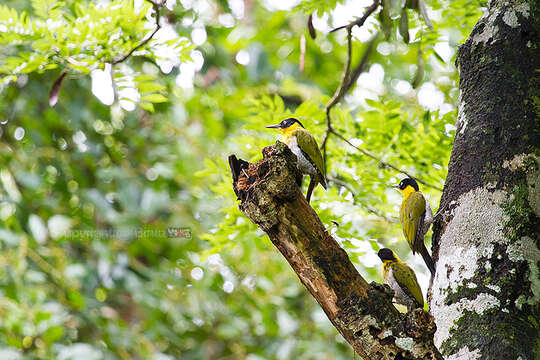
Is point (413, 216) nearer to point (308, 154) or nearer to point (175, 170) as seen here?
point (308, 154)

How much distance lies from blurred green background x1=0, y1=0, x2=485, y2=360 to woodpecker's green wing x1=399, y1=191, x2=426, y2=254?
161 millimetres

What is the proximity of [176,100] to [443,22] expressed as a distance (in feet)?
11.9

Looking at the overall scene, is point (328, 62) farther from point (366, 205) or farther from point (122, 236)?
point (366, 205)

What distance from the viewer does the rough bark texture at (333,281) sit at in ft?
5.27

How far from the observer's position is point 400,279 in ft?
10.7

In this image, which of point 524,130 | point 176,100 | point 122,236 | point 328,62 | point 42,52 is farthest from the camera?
point 328,62

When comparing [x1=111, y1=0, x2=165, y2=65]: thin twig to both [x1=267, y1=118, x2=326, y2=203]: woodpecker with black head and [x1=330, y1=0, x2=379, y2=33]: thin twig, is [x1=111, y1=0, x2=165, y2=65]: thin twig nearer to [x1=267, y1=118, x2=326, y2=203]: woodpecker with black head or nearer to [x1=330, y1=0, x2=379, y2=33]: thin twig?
[x1=267, y1=118, x2=326, y2=203]: woodpecker with black head

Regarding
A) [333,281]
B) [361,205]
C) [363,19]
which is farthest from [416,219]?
[333,281]

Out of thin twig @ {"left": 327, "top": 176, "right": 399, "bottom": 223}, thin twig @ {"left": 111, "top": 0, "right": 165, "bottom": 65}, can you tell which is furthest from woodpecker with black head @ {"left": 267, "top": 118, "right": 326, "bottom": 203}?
thin twig @ {"left": 111, "top": 0, "right": 165, "bottom": 65}

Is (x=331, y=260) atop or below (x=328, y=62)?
below

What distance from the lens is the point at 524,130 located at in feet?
6.66

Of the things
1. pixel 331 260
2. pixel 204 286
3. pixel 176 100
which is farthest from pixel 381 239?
pixel 176 100

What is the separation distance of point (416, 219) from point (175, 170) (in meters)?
3.62

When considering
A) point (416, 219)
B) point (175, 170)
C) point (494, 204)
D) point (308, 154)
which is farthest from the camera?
point (175, 170)
